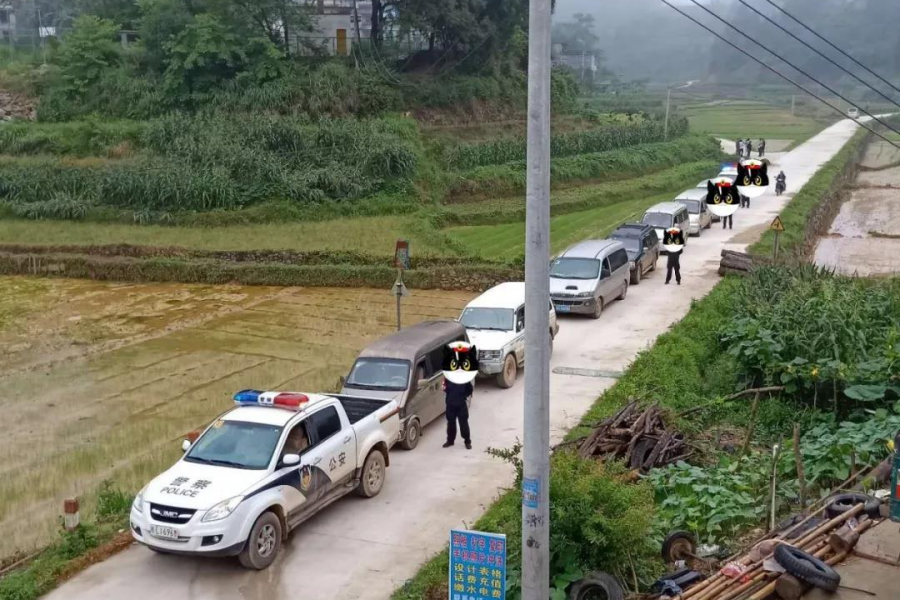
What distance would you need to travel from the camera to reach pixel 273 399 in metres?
12.5

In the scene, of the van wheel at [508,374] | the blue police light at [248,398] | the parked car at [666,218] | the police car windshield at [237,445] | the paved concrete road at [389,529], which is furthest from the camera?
the parked car at [666,218]

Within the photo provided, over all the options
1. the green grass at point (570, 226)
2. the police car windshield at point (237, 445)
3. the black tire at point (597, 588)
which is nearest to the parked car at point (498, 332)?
the police car windshield at point (237, 445)

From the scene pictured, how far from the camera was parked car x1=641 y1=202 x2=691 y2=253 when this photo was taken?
32.1 meters

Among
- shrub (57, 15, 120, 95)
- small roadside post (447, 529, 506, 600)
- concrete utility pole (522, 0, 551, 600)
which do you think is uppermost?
shrub (57, 15, 120, 95)

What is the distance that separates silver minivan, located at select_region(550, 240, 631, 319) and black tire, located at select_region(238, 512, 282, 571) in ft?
42.1

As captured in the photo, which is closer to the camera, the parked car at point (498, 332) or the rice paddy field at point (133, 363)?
the rice paddy field at point (133, 363)

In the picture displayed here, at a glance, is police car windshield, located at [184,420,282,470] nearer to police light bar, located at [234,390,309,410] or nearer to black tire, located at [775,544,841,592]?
police light bar, located at [234,390,309,410]

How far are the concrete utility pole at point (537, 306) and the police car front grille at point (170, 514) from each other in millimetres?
4568

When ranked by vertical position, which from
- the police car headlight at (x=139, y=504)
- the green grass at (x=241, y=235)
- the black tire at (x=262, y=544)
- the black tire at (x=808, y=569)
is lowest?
the black tire at (x=262, y=544)

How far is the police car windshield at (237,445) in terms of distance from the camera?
38.8 ft

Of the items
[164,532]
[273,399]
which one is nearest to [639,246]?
[273,399]

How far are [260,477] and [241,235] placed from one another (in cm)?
2342

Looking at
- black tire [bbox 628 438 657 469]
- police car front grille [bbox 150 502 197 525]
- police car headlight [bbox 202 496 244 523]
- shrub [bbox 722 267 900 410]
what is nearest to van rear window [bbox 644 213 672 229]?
shrub [bbox 722 267 900 410]

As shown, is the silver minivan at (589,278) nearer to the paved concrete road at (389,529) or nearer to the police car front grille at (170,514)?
the paved concrete road at (389,529)
